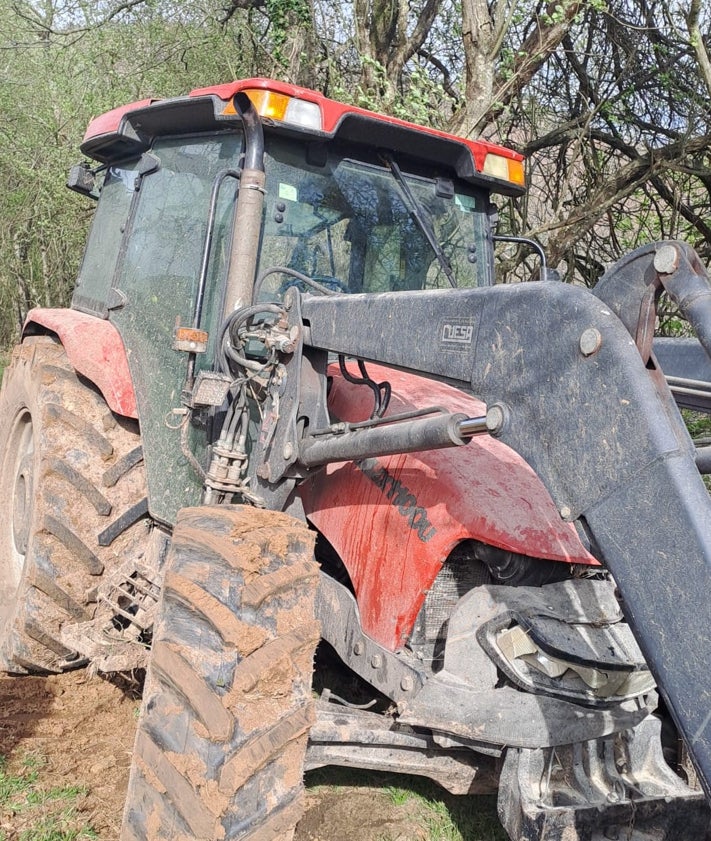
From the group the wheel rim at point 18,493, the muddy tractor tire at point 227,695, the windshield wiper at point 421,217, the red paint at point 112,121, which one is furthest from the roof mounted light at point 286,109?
the wheel rim at point 18,493

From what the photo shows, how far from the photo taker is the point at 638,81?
8156mm

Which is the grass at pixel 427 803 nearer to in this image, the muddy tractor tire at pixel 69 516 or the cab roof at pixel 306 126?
the muddy tractor tire at pixel 69 516

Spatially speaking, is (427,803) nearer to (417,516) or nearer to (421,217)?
(417,516)

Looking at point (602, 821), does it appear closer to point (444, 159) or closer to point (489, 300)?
point (489, 300)

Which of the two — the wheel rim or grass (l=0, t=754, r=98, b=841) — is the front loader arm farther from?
the wheel rim

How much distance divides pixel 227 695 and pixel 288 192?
5.60 feet

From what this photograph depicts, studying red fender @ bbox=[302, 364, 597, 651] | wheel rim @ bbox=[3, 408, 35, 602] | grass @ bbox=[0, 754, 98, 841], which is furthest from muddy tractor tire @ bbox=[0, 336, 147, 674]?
red fender @ bbox=[302, 364, 597, 651]

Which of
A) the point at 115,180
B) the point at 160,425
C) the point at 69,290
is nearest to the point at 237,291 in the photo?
the point at 160,425

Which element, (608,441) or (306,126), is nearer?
(608,441)

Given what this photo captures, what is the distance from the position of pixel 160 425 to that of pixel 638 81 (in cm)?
680

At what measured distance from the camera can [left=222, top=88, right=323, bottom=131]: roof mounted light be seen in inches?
106

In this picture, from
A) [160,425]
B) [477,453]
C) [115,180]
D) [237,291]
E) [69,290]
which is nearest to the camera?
→ [477,453]

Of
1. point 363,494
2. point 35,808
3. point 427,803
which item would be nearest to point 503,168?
point 363,494

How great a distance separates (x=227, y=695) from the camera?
1.91 m
